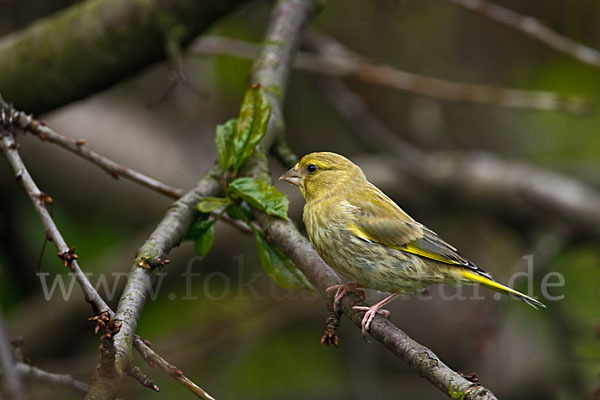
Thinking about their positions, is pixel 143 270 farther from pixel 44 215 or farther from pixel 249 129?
pixel 249 129

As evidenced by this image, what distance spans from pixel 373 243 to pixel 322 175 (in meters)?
0.60

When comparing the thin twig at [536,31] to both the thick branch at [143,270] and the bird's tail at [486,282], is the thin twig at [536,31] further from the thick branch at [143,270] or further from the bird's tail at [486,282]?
the thick branch at [143,270]

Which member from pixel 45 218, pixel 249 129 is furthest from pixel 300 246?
pixel 45 218

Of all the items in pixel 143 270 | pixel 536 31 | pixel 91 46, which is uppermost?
pixel 536 31

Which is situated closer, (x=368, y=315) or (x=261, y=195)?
(x=368, y=315)

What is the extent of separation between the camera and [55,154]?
6.96m

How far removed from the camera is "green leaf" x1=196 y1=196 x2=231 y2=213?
308 centimetres

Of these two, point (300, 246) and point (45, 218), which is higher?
point (300, 246)

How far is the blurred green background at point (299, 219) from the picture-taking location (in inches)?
238

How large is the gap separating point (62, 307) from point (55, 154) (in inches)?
66.1

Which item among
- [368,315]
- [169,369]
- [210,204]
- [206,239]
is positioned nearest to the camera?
[169,369]

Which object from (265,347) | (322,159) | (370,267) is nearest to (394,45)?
(265,347)

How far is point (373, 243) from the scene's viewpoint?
3793 mm

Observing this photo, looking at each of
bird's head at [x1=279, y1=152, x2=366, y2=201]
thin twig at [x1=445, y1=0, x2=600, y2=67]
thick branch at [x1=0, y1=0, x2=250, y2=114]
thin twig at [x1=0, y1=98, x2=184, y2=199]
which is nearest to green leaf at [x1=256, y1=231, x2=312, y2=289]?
thin twig at [x1=0, y1=98, x2=184, y2=199]
